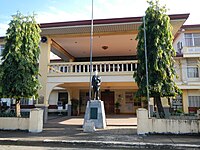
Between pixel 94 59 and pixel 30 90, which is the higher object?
pixel 94 59

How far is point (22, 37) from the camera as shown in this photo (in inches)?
432

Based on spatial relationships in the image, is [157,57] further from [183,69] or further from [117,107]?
[117,107]

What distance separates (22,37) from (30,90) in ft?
9.97

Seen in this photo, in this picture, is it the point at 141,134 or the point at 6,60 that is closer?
the point at 141,134

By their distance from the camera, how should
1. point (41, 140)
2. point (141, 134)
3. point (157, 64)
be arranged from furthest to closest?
1. point (157, 64)
2. point (141, 134)
3. point (41, 140)

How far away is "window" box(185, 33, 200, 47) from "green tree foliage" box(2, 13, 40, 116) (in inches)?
597

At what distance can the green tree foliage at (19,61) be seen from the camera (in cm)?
1052

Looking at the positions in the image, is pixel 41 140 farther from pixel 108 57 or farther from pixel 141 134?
pixel 108 57

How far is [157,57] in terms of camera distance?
9836 mm

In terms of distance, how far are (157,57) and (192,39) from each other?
11.7m

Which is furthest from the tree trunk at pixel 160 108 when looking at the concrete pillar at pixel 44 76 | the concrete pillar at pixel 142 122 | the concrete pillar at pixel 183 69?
the concrete pillar at pixel 183 69

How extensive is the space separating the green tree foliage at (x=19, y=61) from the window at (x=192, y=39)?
15.2 metres

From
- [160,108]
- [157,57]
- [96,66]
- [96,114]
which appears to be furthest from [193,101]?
[96,114]

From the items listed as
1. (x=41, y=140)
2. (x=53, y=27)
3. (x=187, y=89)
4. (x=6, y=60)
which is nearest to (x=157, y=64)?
(x=41, y=140)
